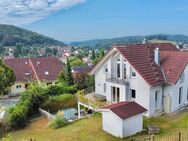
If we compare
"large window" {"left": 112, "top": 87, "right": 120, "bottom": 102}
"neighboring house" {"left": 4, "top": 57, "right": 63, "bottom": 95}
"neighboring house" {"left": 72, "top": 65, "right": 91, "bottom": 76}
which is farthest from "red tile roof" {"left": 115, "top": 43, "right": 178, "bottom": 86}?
"neighboring house" {"left": 4, "top": 57, "right": 63, "bottom": 95}

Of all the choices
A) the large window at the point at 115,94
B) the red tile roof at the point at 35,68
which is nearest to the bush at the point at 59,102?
the large window at the point at 115,94

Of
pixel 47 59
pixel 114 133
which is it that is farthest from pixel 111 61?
pixel 47 59

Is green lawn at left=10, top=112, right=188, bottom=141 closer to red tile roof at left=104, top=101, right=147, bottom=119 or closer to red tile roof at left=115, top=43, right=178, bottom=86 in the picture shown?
red tile roof at left=104, top=101, right=147, bottom=119

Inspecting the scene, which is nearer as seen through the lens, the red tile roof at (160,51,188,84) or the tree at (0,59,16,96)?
the red tile roof at (160,51,188,84)

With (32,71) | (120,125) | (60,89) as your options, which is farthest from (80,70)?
(120,125)

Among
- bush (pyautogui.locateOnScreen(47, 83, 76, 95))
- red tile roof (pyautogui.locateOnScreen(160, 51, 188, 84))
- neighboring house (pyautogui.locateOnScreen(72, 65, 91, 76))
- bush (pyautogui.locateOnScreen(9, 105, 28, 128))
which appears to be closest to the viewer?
red tile roof (pyautogui.locateOnScreen(160, 51, 188, 84))

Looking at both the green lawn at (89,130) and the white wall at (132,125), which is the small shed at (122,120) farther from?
the green lawn at (89,130)
